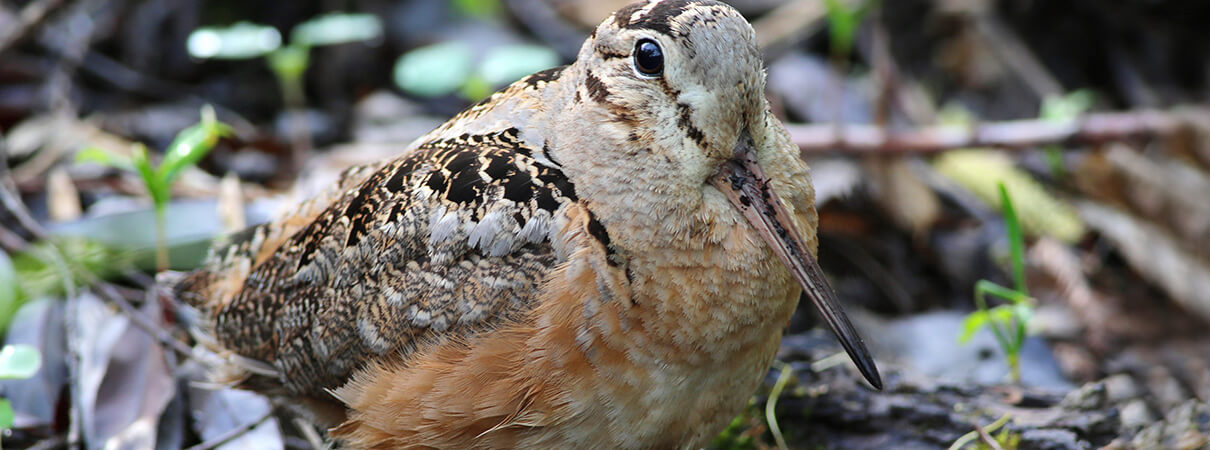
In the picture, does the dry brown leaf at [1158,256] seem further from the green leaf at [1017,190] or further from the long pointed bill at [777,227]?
the long pointed bill at [777,227]

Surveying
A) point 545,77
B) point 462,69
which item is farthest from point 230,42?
point 545,77

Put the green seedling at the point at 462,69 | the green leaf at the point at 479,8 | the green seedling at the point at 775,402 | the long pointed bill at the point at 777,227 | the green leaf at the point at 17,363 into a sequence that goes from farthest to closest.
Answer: the green leaf at the point at 479,8 < the green seedling at the point at 462,69 < the green seedling at the point at 775,402 < the green leaf at the point at 17,363 < the long pointed bill at the point at 777,227

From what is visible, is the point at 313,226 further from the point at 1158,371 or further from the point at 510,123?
the point at 1158,371

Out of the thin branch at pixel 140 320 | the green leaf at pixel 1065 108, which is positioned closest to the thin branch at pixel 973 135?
the green leaf at pixel 1065 108

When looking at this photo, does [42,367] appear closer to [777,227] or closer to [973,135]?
[777,227]

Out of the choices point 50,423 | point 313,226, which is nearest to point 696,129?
point 313,226

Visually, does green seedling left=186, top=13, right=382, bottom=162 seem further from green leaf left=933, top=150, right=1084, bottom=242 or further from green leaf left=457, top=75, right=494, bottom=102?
green leaf left=933, top=150, right=1084, bottom=242
